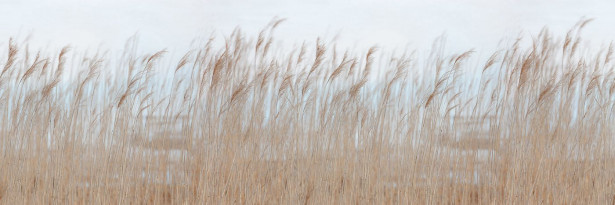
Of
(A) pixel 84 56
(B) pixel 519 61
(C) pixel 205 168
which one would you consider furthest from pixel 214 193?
(B) pixel 519 61

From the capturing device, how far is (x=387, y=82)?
3680 millimetres

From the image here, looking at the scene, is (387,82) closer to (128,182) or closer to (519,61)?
(519,61)

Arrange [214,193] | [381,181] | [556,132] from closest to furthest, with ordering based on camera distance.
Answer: [214,193] < [381,181] < [556,132]

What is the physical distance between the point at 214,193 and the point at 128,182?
47cm

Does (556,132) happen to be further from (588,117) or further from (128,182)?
(128,182)

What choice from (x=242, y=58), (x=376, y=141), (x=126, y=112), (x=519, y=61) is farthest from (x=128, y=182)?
(x=519, y=61)

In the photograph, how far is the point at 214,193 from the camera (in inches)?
130

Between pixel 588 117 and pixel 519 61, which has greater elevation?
pixel 519 61

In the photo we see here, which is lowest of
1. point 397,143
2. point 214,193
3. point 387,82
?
point 214,193

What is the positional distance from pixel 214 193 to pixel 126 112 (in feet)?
2.26

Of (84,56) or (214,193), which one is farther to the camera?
(84,56)

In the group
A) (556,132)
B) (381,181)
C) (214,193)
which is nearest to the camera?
(214,193)

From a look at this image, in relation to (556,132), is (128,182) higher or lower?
lower

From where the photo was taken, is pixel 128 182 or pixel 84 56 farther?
pixel 84 56
